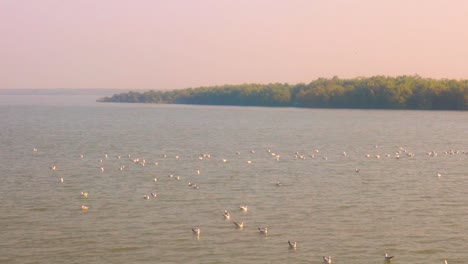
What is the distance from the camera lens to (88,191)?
27.9 metres

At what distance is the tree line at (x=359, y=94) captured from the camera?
11281cm

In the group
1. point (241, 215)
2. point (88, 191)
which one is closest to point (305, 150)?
point (88, 191)

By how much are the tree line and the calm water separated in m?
66.8

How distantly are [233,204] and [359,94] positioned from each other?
99.8 m

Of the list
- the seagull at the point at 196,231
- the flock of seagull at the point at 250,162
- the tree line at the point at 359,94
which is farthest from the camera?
the tree line at the point at 359,94

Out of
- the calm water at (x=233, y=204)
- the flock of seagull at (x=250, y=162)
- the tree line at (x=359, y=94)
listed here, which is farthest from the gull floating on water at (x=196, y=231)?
the tree line at (x=359, y=94)

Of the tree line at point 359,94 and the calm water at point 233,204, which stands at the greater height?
the tree line at point 359,94

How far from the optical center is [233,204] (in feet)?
81.7

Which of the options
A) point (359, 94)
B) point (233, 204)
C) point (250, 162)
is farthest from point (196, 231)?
point (359, 94)

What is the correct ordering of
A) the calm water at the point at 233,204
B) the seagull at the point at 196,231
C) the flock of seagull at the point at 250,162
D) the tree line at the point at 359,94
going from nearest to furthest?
the calm water at the point at 233,204 → the flock of seagull at the point at 250,162 → the seagull at the point at 196,231 → the tree line at the point at 359,94

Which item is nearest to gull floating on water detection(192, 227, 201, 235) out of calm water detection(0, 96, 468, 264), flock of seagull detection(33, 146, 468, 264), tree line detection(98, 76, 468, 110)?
flock of seagull detection(33, 146, 468, 264)

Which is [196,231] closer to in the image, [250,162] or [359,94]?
[250,162]

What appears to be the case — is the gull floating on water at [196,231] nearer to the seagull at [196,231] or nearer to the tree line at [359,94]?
the seagull at [196,231]

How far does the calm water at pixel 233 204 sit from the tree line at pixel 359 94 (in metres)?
66.8
